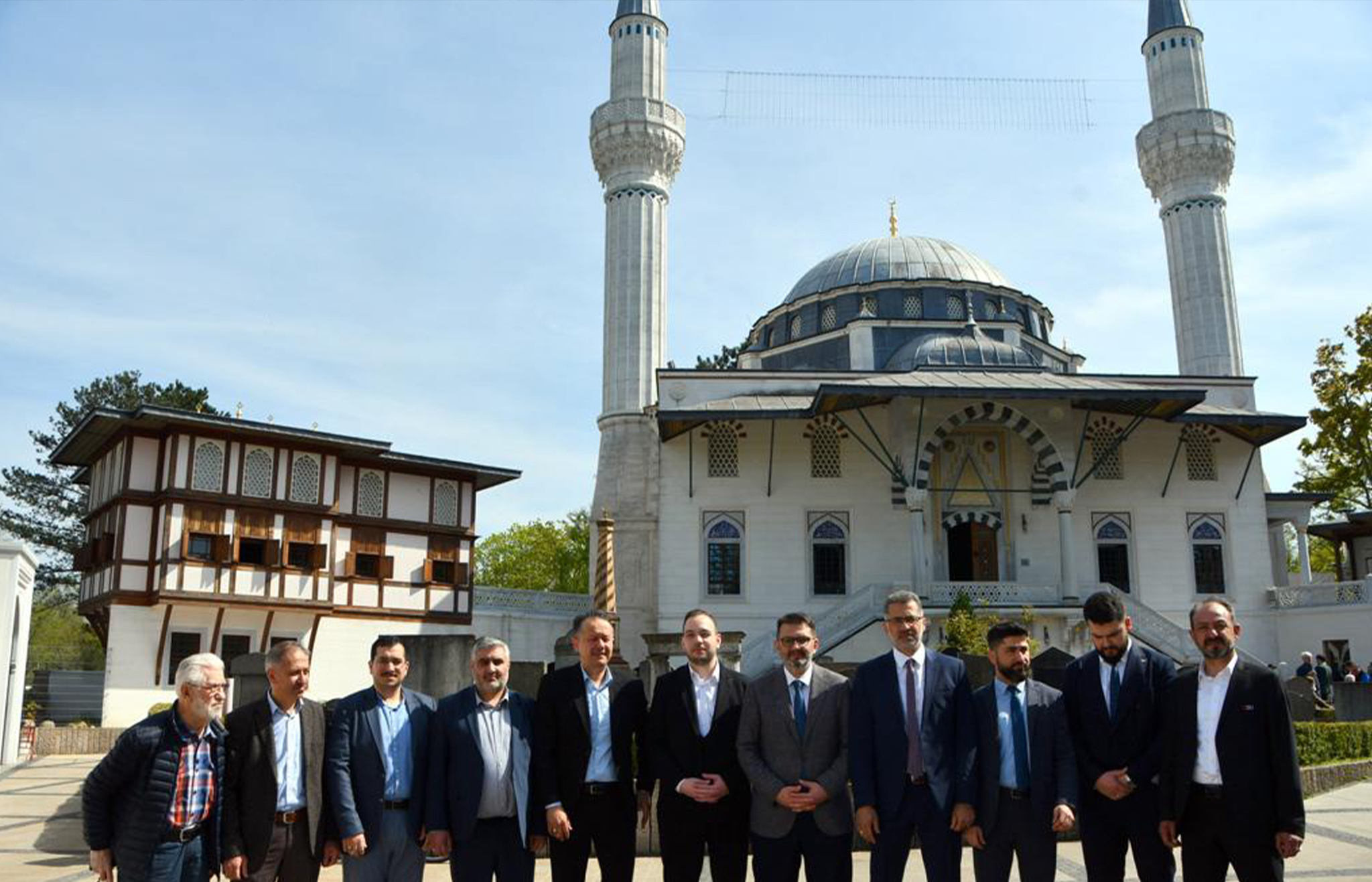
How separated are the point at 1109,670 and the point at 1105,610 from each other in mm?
310

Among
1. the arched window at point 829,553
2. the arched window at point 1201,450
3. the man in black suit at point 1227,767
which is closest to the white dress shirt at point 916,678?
the man in black suit at point 1227,767

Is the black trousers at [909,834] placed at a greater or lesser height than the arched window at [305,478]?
lesser

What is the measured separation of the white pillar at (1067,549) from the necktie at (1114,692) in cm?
1937

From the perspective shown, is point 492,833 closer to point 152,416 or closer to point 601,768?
point 601,768

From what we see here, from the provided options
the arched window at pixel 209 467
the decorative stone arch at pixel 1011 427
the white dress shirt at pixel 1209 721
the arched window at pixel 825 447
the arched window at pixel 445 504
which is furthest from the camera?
the arched window at pixel 445 504

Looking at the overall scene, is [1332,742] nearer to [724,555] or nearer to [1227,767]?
[1227,767]

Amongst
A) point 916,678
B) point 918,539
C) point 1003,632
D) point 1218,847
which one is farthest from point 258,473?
point 1218,847

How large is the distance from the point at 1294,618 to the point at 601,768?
24009 mm

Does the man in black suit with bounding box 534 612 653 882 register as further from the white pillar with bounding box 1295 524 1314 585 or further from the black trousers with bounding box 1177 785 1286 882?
the white pillar with bounding box 1295 524 1314 585

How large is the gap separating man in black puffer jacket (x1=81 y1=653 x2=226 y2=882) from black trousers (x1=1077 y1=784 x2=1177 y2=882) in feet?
12.6

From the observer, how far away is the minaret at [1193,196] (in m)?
30.0

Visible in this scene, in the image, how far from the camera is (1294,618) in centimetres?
2448

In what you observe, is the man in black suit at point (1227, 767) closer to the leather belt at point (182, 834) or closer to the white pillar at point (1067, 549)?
the leather belt at point (182, 834)

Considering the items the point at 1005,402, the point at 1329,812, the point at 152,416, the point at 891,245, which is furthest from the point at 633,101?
the point at 1329,812
